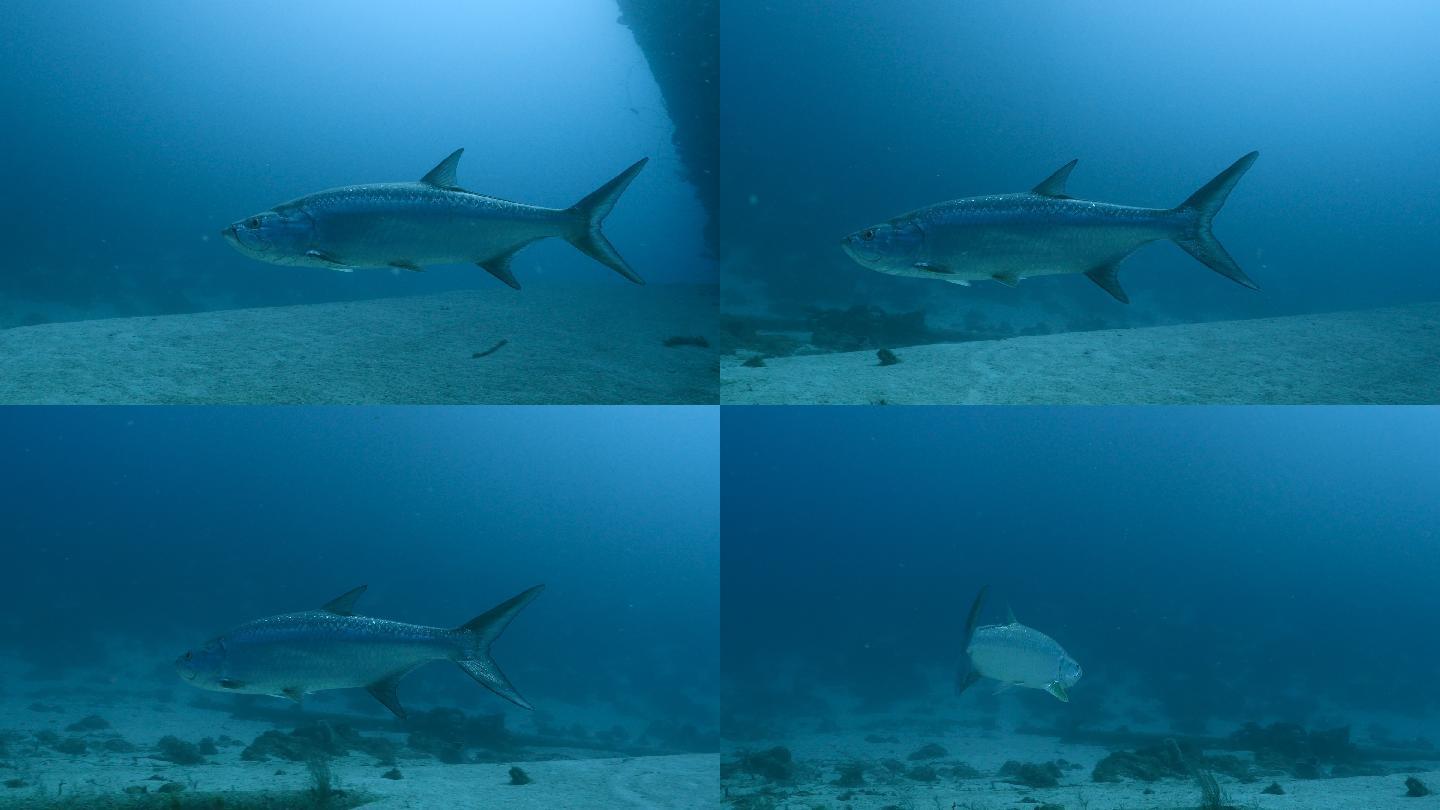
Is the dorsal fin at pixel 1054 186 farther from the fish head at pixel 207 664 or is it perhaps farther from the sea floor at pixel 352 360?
the fish head at pixel 207 664

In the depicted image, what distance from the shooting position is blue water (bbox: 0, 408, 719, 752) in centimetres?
3647

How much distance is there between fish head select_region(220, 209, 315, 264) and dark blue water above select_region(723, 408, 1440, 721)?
83.2 feet

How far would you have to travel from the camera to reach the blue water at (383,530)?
3647cm

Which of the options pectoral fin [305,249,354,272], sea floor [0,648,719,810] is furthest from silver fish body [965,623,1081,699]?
pectoral fin [305,249,354,272]

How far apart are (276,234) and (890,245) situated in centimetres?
410

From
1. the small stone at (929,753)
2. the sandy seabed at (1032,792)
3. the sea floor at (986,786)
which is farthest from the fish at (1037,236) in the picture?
the small stone at (929,753)

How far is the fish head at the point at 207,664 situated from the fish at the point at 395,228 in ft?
10.8

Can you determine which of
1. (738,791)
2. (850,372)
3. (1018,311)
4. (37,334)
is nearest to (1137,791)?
(738,791)

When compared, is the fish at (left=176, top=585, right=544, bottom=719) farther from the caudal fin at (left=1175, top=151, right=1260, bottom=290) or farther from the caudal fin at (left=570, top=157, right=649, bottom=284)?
the caudal fin at (left=1175, top=151, right=1260, bottom=290)

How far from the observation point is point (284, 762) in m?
11.2

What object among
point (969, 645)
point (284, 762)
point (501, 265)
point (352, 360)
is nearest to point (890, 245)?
point (501, 265)

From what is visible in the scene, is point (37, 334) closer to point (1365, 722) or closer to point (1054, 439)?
point (1365, 722)

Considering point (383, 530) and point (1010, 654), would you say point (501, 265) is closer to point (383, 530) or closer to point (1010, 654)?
point (1010, 654)

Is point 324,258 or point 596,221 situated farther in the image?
point 596,221
